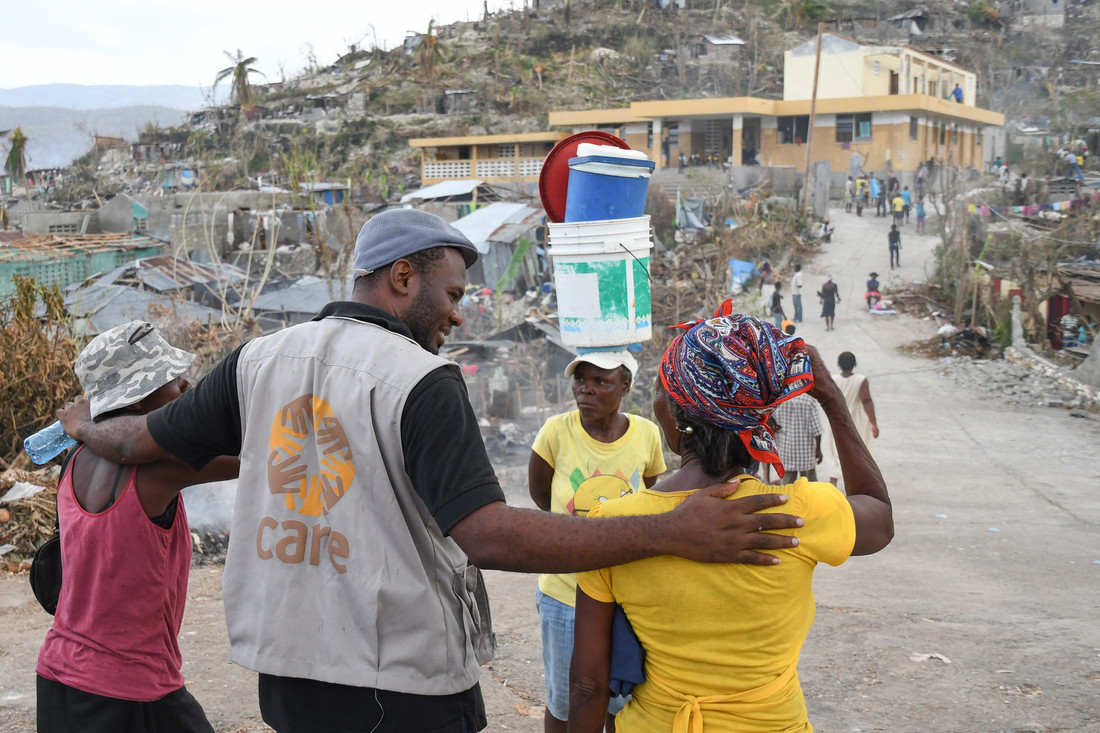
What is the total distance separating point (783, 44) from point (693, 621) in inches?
2150

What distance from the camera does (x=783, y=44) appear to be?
51094mm

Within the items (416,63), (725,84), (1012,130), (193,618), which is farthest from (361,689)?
(416,63)

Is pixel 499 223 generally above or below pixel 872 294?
above

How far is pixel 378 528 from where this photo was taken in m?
1.57

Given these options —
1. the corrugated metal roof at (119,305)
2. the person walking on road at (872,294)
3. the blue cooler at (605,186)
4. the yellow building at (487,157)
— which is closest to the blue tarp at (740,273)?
the person walking on road at (872,294)

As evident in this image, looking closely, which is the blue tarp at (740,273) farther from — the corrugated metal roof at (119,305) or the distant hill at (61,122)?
the distant hill at (61,122)

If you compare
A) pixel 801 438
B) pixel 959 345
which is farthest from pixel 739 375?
pixel 959 345

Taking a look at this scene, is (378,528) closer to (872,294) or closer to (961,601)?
(961,601)

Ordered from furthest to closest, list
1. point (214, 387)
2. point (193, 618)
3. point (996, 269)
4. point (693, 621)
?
point (996, 269), point (193, 618), point (214, 387), point (693, 621)

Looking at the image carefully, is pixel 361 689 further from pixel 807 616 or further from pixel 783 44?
pixel 783 44

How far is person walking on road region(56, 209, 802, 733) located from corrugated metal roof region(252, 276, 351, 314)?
1544cm

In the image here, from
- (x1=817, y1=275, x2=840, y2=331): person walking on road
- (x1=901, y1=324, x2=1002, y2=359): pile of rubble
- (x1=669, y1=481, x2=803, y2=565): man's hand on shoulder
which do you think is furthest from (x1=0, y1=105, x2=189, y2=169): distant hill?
(x1=669, y1=481, x2=803, y2=565): man's hand on shoulder

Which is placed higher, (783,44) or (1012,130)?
(783,44)

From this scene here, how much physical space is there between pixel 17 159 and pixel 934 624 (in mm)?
50250
